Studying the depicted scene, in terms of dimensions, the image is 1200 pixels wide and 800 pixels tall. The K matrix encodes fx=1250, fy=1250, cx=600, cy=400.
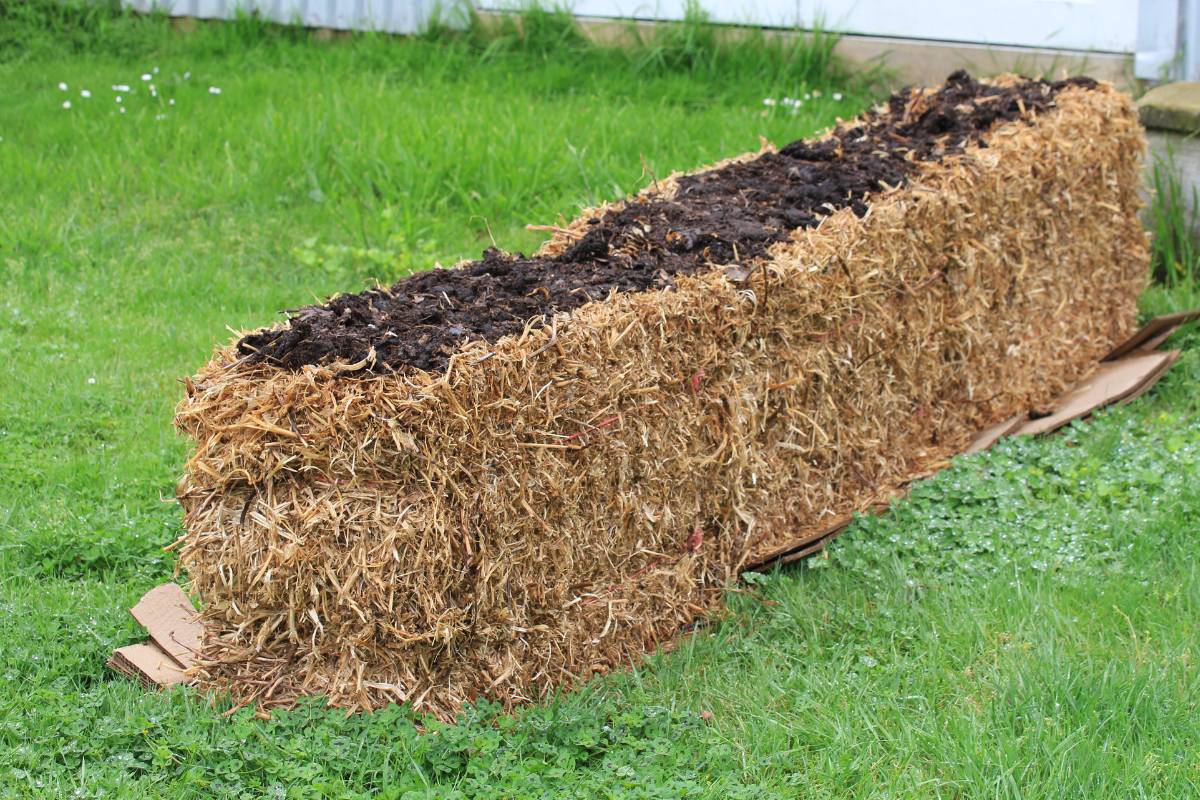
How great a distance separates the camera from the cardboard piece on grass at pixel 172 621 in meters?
3.65

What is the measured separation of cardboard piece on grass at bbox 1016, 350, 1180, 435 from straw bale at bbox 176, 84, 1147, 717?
226mm

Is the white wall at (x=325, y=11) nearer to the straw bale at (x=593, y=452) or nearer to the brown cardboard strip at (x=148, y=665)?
the straw bale at (x=593, y=452)

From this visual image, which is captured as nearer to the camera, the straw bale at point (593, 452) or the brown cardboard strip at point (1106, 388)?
the straw bale at point (593, 452)

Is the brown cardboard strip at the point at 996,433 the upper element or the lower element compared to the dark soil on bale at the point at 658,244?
lower

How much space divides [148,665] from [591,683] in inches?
50.7

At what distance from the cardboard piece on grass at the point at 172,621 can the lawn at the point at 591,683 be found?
0.43 ft

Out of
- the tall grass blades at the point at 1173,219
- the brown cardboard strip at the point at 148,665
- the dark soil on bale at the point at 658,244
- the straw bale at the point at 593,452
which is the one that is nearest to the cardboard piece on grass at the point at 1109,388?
the straw bale at the point at 593,452

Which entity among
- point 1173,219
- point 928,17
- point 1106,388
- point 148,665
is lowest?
point 148,665

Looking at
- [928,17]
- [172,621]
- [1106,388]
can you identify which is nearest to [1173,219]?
[1106,388]

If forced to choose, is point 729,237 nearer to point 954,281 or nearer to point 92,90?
point 954,281

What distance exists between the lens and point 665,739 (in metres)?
3.36

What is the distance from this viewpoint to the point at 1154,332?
6281 millimetres

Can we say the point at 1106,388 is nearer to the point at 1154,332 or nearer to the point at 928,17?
the point at 1154,332

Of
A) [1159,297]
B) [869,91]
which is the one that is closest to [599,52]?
[869,91]
